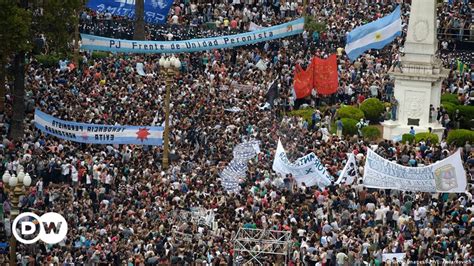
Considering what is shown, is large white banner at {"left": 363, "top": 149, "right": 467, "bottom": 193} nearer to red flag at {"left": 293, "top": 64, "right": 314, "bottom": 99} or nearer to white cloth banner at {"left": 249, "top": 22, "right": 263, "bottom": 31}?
red flag at {"left": 293, "top": 64, "right": 314, "bottom": 99}

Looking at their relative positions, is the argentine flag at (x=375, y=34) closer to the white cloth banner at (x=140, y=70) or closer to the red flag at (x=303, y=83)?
the red flag at (x=303, y=83)

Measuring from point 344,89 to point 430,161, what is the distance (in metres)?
11.7

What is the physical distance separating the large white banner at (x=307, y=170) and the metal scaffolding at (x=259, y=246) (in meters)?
5.52

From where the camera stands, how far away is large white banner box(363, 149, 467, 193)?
60094mm

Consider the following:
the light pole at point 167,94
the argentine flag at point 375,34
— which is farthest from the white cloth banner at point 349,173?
the argentine flag at point 375,34

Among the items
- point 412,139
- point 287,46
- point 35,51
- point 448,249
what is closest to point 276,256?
point 448,249

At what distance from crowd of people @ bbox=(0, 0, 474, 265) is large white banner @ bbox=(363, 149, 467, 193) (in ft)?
2.37

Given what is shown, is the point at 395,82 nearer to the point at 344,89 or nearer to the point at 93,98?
the point at 344,89

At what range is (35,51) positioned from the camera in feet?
243

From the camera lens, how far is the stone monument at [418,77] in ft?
237

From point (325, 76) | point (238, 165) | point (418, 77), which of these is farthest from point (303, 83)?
point (238, 165)

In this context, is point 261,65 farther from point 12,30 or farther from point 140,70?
point 12,30

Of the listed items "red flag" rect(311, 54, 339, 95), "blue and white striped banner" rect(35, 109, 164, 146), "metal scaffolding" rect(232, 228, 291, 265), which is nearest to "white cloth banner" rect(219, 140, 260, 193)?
"blue and white striped banner" rect(35, 109, 164, 146)

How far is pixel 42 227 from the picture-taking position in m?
57.2
